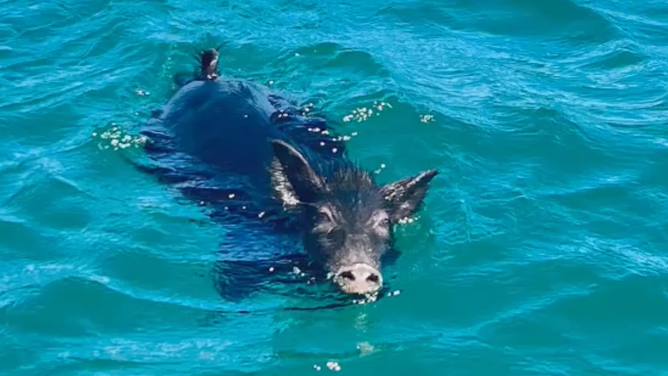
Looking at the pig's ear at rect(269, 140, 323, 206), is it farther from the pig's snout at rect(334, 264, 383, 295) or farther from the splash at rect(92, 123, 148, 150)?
the splash at rect(92, 123, 148, 150)

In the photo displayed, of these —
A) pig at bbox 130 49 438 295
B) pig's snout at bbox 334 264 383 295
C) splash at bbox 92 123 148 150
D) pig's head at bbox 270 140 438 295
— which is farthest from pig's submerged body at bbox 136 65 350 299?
pig's snout at bbox 334 264 383 295

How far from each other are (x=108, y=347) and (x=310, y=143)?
3980 millimetres

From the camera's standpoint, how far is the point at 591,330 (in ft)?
36.5

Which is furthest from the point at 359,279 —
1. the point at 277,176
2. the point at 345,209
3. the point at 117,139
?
the point at 117,139

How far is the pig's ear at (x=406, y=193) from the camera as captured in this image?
1195 centimetres

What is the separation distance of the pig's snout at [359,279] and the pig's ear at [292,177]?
3.58 feet

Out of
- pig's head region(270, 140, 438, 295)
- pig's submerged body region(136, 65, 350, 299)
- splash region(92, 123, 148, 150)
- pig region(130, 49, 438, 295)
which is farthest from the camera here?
splash region(92, 123, 148, 150)

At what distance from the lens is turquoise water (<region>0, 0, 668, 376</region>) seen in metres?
10.8

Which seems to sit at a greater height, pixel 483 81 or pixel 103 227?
pixel 483 81

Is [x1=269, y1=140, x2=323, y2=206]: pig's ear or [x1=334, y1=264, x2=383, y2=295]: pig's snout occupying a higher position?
[x1=269, y1=140, x2=323, y2=206]: pig's ear

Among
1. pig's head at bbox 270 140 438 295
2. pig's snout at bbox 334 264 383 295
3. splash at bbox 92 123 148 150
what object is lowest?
pig's snout at bbox 334 264 383 295

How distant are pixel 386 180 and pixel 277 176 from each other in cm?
196

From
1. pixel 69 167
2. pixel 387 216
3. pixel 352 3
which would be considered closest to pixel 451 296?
pixel 387 216

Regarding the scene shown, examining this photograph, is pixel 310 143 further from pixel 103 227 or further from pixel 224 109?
pixel 103 227
